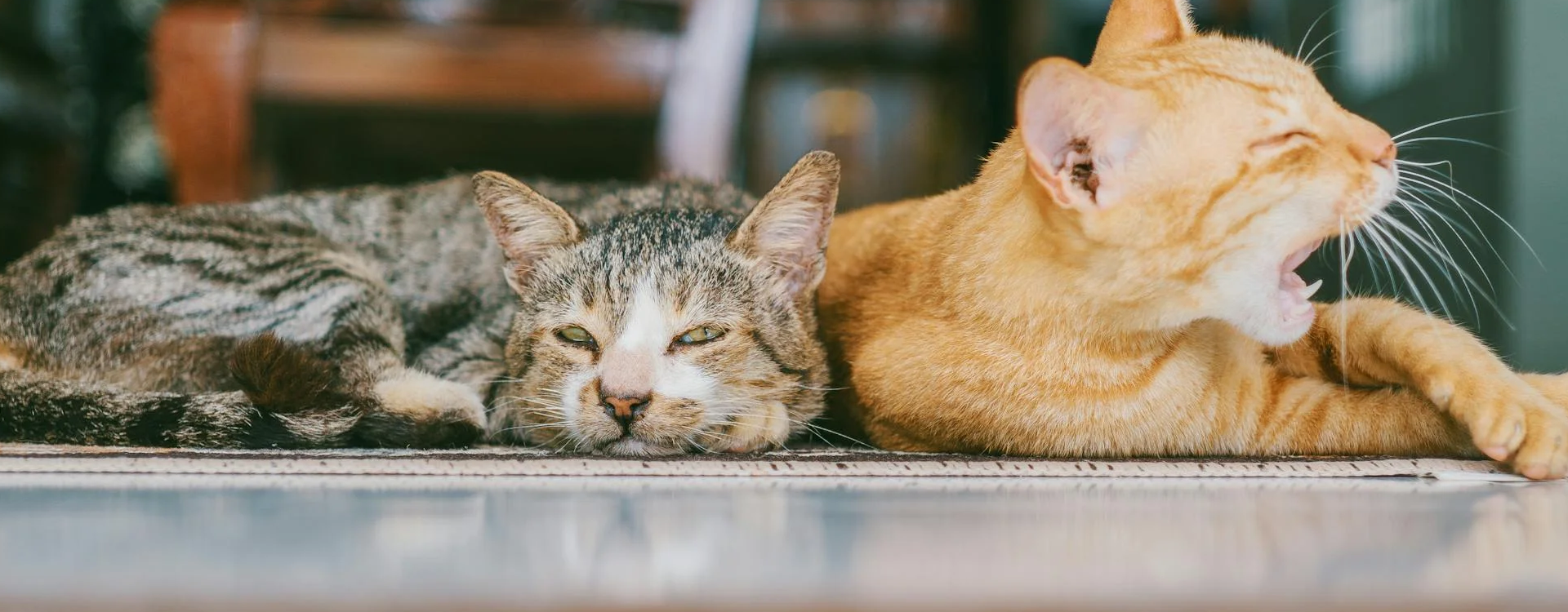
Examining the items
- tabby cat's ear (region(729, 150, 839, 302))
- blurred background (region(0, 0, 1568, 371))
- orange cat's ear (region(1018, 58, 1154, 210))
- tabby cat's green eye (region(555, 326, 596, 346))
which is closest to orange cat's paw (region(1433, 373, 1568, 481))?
blurred background (region(0, 0, 1568, 371))

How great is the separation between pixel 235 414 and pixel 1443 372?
1.51 m

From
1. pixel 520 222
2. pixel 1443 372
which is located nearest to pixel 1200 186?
pixel 1443 372

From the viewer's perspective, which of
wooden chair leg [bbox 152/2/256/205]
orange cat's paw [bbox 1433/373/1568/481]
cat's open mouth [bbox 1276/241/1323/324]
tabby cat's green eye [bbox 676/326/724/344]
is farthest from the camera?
wooden chair leg [bbox 152/2/256/205]

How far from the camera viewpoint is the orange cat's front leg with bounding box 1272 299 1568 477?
123 centimetres

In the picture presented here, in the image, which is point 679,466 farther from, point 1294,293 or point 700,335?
point 1294,293

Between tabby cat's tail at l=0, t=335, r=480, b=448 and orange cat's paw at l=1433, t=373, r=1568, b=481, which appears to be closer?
orange cat's paw at l=1433, t=373, r=1568, b=481

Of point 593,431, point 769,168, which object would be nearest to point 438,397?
point 593,431

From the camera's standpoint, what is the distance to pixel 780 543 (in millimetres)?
853

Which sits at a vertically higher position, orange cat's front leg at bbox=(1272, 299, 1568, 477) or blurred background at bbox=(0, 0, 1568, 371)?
blurred background at bbox=(0, 0, 1568, 371)

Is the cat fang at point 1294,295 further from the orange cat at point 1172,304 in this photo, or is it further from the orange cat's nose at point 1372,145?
the orange cat's nose at point 1372,145

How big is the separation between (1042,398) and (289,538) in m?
0.91

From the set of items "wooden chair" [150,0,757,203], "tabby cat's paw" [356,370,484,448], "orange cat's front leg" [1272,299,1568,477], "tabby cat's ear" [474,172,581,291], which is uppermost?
"wooden chair" [150,0,757,203]

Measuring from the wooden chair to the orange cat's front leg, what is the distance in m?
1.31

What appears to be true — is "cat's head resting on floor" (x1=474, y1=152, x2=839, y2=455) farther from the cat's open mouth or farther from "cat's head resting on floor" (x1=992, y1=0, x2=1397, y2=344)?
the cat's open mouth
